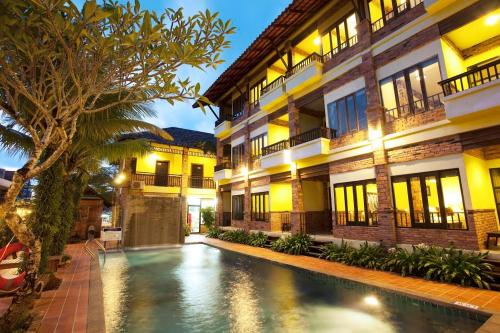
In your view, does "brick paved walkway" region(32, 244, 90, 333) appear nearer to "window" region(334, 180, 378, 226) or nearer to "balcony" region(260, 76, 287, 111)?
"window" region(334, 180, 378, 226)

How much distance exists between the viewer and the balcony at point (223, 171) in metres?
19.1

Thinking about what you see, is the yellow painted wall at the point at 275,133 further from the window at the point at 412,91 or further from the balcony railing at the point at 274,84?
the window at the point at 412,91

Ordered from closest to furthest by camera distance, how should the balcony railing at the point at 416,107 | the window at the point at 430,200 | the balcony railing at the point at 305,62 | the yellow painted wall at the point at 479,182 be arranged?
the yellow painted wall at the point at 479,182 → the window at the point at 430,200 → the balcony railing at the point at 416,107 → the balcony railing at the point at 305,62

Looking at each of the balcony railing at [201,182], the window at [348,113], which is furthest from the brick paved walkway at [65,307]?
the balcony railing at [201,182]

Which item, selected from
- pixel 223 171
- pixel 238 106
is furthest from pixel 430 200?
pixel 238 106

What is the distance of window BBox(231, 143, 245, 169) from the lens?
18.4 m

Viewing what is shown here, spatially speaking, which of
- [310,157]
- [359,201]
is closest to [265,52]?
[310,157]

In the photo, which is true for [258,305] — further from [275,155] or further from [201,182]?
[201,182]

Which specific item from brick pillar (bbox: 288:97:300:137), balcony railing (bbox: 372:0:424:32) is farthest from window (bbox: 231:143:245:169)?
balcony railing (bbox: 372:0:424:32)

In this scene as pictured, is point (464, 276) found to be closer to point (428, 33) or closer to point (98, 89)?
point (428, 33)

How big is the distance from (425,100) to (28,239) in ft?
36.3

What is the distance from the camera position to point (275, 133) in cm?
1588

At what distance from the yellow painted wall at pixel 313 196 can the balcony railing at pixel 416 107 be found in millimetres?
6154

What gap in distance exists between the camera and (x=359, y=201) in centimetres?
1036
